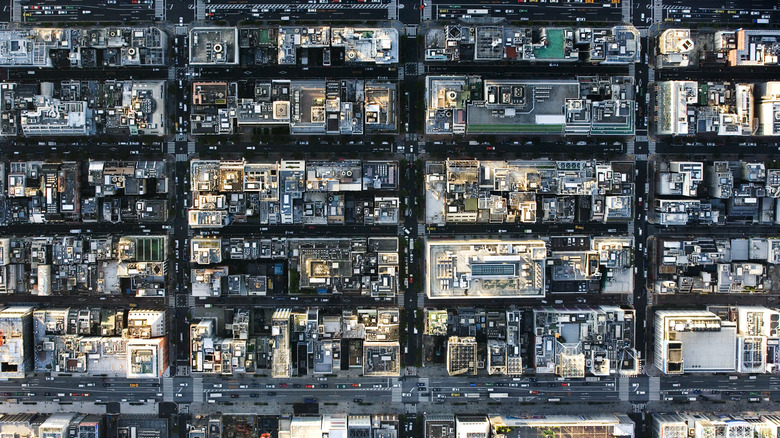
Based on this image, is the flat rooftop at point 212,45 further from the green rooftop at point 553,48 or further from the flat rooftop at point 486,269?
the green rooftop at point 553,48

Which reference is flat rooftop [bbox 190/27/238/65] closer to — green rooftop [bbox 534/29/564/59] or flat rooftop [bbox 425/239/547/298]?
flat rooftop [bbox 425/239/547/298]

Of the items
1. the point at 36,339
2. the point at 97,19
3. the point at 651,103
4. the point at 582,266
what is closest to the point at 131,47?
the point at 97,19

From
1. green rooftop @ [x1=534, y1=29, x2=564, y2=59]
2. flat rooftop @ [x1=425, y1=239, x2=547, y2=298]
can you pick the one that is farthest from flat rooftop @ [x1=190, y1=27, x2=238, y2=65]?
green rooftop @ [x1=534, y1=29, x2=564, y2=59]

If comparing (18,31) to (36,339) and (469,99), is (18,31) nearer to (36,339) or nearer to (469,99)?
(36,339)

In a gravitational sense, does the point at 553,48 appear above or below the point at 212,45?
below

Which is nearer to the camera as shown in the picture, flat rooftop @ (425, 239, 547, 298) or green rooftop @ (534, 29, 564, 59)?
flat rooftop @ (425, 239, 547, 298)

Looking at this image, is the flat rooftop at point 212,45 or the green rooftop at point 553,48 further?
the green rooftop at point 553,48

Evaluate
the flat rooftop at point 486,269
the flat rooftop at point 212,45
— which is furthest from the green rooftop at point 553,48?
the flat rooftop at point 212,45

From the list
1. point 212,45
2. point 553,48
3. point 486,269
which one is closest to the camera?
point 486,269

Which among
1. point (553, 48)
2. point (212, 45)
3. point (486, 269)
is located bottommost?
point (486, 269)

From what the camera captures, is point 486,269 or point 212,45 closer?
point 486,269

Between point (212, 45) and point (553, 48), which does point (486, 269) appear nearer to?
point (553, 48)

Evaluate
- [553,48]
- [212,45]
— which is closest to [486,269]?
[553,48]
